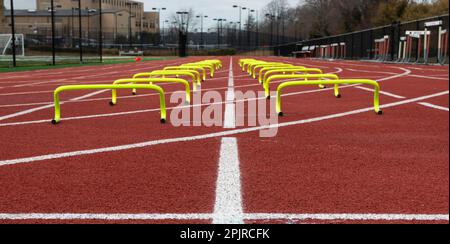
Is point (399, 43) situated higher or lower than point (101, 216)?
higher

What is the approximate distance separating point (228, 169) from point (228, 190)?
0.59 meters

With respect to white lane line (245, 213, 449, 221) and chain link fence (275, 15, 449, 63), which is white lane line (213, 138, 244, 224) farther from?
chain link fence (275, 15, 449, 63)

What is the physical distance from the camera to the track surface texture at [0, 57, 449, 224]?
112 inches

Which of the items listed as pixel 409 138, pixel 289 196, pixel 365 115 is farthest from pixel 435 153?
pixel 365 115

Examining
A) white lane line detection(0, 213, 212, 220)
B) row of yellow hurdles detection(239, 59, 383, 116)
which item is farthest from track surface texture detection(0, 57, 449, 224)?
row of yellow hurdles detection(239, 59, 383, 116)

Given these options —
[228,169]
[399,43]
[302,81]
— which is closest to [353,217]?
[228,169]

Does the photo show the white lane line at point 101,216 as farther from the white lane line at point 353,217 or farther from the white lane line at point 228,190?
the white lane line at point 353,217

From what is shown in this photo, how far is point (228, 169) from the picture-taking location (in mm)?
3879

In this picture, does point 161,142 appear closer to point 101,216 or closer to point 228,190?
point 228,190

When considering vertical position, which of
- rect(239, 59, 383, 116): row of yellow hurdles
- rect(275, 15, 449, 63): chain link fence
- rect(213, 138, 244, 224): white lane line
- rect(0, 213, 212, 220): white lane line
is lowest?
rect(0, 213, 212, 220): white lane line

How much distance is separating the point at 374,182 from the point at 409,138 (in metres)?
1.81

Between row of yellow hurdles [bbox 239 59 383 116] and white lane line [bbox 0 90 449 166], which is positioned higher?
row of yellow hurdles [bbox 239 59 383 116]

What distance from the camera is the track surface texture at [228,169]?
2842mm

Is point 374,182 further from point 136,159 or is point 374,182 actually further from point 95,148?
point 95,148
